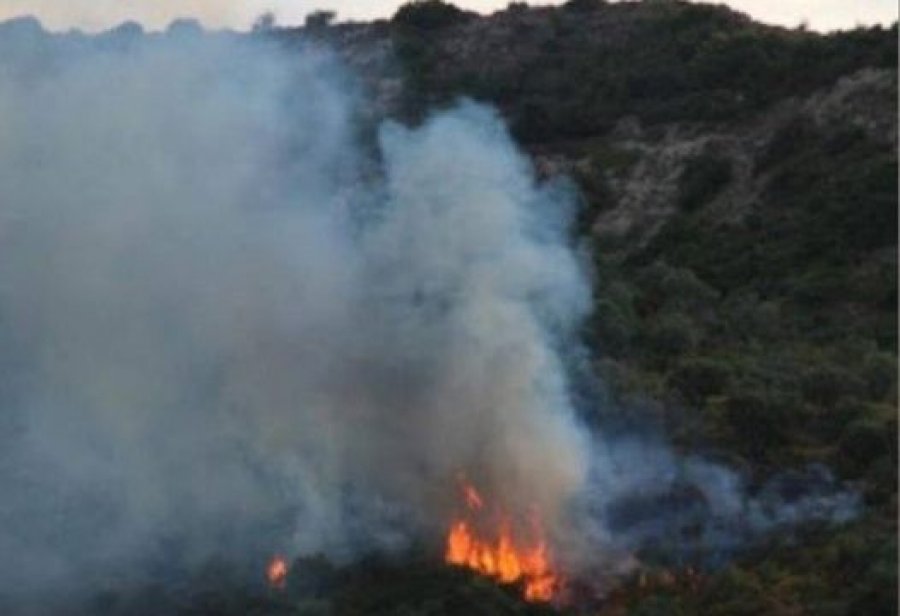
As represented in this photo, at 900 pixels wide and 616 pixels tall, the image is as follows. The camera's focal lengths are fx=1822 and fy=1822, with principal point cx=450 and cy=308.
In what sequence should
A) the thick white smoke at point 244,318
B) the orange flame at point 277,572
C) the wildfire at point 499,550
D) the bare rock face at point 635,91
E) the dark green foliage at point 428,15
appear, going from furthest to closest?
the dark green foliage at point 428,15 < the bare rock face at point 635,91 < the thick white smoke at point 244,318 < the orange flame at point 277,572 < the wildfire at point 499,550

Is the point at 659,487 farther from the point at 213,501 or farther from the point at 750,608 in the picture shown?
the point at 213,501

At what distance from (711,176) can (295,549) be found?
40070 millimetres

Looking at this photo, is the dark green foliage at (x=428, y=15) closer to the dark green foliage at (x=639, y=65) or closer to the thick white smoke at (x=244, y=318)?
the dark green foliage at (x=639, y=65)

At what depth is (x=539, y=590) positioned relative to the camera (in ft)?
106

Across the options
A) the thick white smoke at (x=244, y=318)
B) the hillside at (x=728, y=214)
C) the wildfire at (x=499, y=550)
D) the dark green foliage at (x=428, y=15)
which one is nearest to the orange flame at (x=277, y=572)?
the thick white smoke at (x=244, y=318)

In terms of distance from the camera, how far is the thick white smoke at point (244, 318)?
36531 millimetres

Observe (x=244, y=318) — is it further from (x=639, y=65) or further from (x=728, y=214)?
(x=639, y=65)

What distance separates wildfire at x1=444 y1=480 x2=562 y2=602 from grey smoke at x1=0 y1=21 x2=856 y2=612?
0.50 metres

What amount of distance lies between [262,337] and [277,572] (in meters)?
7.68

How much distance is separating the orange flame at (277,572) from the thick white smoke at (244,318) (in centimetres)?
62

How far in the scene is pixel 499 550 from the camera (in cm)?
3412

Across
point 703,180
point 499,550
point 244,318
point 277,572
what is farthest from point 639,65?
point 277,572

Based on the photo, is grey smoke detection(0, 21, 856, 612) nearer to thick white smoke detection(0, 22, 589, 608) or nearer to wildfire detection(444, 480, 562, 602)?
thick white smoke detection(0, 22, 589, 608)

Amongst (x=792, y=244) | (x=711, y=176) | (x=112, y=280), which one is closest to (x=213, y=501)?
(x=112, y=280)
